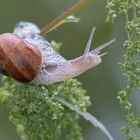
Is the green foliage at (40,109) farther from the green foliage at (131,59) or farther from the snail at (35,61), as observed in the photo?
the green foliage at (131,59)

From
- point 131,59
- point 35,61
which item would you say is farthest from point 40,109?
point 131,59

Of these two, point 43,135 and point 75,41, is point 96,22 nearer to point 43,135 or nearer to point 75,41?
point 75,41

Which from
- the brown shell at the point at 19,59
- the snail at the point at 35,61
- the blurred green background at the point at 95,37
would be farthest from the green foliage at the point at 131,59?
the blurred green background at the point at 95,37

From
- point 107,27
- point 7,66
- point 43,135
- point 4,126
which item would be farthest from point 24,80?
point 107,27

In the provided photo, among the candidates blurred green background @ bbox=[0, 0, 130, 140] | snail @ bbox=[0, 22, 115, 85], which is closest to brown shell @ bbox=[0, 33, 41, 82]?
snail @ bbox=[0, 22, 115, 85]

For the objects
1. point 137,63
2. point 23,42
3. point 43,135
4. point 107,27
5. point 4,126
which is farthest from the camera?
point 107,27
